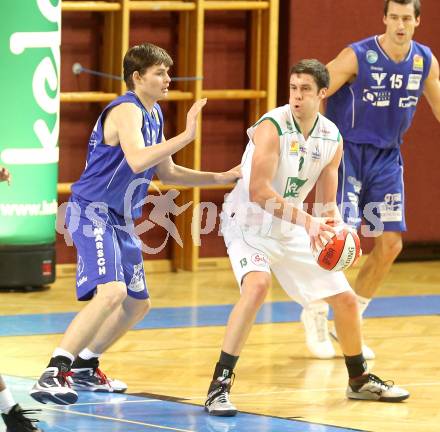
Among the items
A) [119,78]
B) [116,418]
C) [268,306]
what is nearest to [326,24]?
[119,78]

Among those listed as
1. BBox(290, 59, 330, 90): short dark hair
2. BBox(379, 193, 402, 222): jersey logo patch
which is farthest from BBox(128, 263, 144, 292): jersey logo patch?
BBox(379, 193, 402, 222): jersey logo patch

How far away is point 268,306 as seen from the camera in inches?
337

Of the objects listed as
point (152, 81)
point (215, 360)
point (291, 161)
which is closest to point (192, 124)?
point (152, 81)

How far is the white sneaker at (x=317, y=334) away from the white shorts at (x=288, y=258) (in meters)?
0.99

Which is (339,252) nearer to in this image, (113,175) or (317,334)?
(113,175)

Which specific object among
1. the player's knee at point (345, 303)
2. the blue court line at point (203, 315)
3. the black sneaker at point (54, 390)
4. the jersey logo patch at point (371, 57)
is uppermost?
the jersey logo patch at point (371, 57)

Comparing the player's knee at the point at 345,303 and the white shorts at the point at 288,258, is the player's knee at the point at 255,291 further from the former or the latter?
the player's knee at the point at 345,303

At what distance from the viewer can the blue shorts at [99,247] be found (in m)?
5.79

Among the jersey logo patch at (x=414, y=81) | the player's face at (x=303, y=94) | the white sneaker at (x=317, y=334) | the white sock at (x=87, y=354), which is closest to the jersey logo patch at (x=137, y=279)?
the white sock at (x=87, y=354)

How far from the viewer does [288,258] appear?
6.02 metres

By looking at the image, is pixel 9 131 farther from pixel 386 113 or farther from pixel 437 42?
pixel 437 42

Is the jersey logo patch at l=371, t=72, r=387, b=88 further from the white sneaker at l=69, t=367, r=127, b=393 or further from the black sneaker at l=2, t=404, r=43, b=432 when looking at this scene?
the black sneaker at l=2, t=404, r=43, b=432

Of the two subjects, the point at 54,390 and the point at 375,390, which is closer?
the point at 54,390

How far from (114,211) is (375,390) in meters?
1.39
